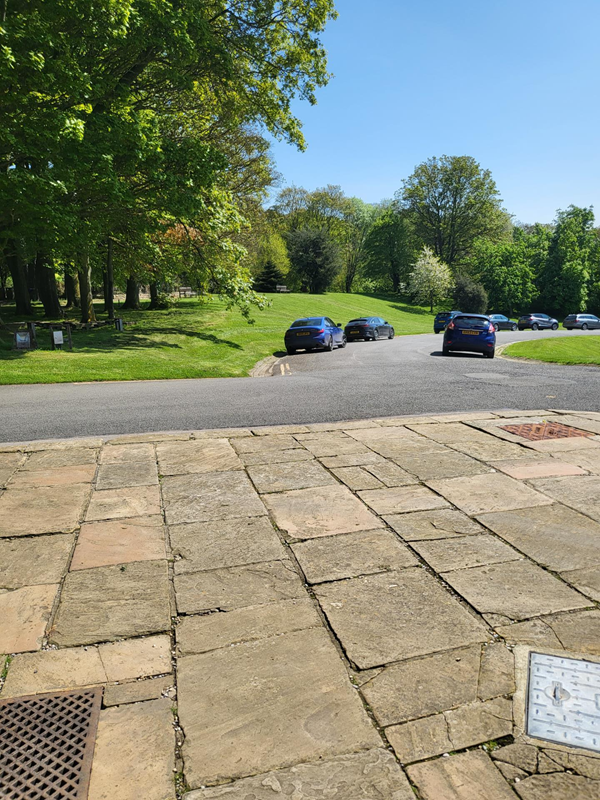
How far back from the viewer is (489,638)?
2.53 m

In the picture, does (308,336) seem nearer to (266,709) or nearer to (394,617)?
(394,617)

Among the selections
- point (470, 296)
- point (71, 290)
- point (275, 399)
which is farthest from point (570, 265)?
point (275, 399)

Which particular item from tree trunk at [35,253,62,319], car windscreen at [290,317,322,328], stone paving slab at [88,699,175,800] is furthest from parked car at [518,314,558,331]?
stone paving slab at [88,699,175,800]

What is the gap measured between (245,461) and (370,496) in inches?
62.9

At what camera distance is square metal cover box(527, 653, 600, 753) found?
196 cm

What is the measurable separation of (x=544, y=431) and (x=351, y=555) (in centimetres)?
455

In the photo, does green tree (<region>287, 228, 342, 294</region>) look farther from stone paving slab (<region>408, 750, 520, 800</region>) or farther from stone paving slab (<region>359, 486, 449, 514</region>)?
stone paving slab (<region>408, 750, 520, 800</region>)

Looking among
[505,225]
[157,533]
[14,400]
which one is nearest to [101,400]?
[14,400]

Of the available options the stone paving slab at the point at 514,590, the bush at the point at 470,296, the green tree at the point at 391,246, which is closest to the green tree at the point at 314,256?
the bush at the point at 470,296

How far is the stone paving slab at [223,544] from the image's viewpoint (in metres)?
3.31

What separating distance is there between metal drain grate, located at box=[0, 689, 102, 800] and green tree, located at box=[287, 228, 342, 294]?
58575 millimetres

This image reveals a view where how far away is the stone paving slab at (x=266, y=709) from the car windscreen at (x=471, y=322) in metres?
18.3

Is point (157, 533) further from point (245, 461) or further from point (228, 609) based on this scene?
point (245, 461)

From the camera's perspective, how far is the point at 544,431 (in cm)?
677
